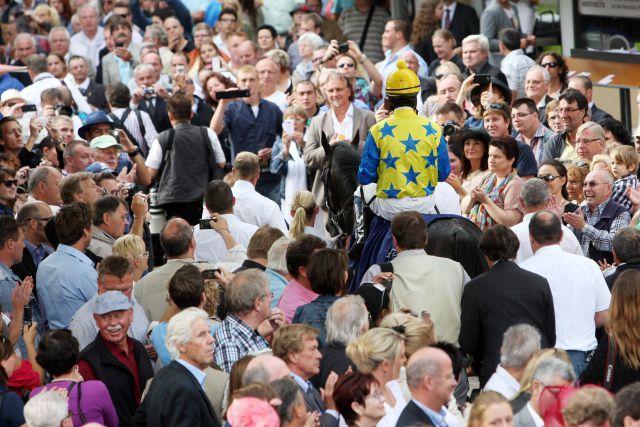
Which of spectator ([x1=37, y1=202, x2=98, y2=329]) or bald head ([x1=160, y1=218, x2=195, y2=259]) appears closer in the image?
spectator ([x1=37, y1=202, x2=98, y2=329])

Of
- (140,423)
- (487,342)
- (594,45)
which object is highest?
(140,423)

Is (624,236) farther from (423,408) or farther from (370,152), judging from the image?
(423,408)

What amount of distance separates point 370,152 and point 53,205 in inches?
117

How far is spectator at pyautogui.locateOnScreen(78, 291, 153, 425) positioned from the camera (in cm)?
785

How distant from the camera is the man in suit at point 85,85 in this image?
17.0 metres

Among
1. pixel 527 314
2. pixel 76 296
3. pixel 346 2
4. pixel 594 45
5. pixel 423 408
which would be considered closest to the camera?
pixel 423 408

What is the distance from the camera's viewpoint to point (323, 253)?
8.30 metres

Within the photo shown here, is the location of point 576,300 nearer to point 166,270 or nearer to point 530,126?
point 166,270

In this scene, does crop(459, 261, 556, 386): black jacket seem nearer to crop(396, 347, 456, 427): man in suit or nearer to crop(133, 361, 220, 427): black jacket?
crop(396, 347, 456, 427): man in suit

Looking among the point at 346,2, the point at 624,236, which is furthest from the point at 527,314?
the point at 346,2

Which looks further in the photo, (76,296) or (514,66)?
(514,66)

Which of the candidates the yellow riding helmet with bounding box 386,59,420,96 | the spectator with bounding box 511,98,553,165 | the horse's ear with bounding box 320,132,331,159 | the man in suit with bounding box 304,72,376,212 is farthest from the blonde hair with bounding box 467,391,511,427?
the man in suit with bounding box 304,72,376,212

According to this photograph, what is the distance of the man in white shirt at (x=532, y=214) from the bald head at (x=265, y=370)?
3.20 meters

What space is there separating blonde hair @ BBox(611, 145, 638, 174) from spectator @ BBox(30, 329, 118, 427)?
5414 mm
